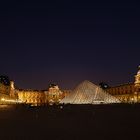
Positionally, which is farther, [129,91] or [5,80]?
[129,91]

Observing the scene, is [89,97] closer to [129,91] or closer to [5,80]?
[129,91]

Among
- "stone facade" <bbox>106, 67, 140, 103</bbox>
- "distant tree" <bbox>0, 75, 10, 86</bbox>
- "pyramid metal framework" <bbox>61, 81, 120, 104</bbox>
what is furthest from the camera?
"distant tree" <bbox>0, 75, 10, 86</bbox>

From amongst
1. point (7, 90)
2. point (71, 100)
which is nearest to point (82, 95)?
point (71, 100)

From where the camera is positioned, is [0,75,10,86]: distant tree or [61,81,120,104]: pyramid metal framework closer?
[61,81,120,104]: pyramid metal framework

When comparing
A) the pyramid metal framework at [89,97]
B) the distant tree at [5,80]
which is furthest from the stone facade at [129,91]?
the pyramid metal framework at [89,97]

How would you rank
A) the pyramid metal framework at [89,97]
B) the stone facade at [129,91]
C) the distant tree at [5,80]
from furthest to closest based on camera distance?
the distant tree at [5,80] → the stone facade at [129,91] → the pyramid metal framework at [89,97]

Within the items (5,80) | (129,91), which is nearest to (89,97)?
(129,91)

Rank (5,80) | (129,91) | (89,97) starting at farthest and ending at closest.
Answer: (129,91), (5,80), (89,97)

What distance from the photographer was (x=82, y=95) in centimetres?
7969

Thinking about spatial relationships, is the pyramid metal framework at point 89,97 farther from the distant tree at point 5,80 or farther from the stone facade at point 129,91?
the distant tree at point 5,80

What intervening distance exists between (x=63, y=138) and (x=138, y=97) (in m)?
142

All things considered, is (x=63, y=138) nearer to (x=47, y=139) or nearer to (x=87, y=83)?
(x=47, y=139)

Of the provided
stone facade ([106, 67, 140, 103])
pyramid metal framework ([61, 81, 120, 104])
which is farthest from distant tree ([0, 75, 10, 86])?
pyramid metal framework ([61, 81, 120, 104])

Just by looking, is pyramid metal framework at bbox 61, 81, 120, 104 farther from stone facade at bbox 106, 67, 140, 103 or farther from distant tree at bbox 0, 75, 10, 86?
distant tree at bbox 0, 75, 10, 86
